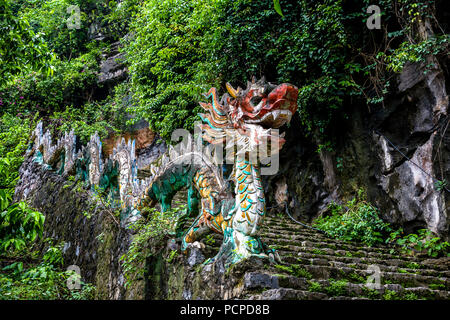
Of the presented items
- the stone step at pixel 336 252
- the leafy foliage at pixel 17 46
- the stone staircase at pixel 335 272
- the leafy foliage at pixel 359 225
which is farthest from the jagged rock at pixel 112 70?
the stone step at pixel 336 252

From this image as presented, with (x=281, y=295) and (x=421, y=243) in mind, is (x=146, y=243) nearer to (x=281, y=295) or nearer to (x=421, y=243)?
(x=281, y=295)

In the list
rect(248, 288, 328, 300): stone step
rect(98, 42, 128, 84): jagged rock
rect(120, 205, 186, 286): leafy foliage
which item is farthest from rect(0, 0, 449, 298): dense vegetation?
rect(98, 42, 128, 84): jagged rock

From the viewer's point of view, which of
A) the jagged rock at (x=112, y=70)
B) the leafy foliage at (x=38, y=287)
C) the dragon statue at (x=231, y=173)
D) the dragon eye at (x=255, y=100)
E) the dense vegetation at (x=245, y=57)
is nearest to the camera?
the dragon statue at (x=231, y=173)

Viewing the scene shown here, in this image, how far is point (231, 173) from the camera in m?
3.97

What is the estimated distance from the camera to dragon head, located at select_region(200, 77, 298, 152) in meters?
3.64

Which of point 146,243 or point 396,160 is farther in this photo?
point 396,160

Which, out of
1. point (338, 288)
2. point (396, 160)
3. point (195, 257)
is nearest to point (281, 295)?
point (338, 288)

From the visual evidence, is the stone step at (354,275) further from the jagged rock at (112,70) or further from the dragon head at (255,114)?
the jagged rock at (112,70)

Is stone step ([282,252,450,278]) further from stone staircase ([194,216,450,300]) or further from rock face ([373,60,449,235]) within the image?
rock face ([373,60,449,235])

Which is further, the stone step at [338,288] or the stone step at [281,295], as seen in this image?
the stone step at [338,288]

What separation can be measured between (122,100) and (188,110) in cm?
597

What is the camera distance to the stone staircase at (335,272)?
3.05 metres

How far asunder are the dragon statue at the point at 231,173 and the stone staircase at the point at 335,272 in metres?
0.33

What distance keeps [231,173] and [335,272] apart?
149 cm
